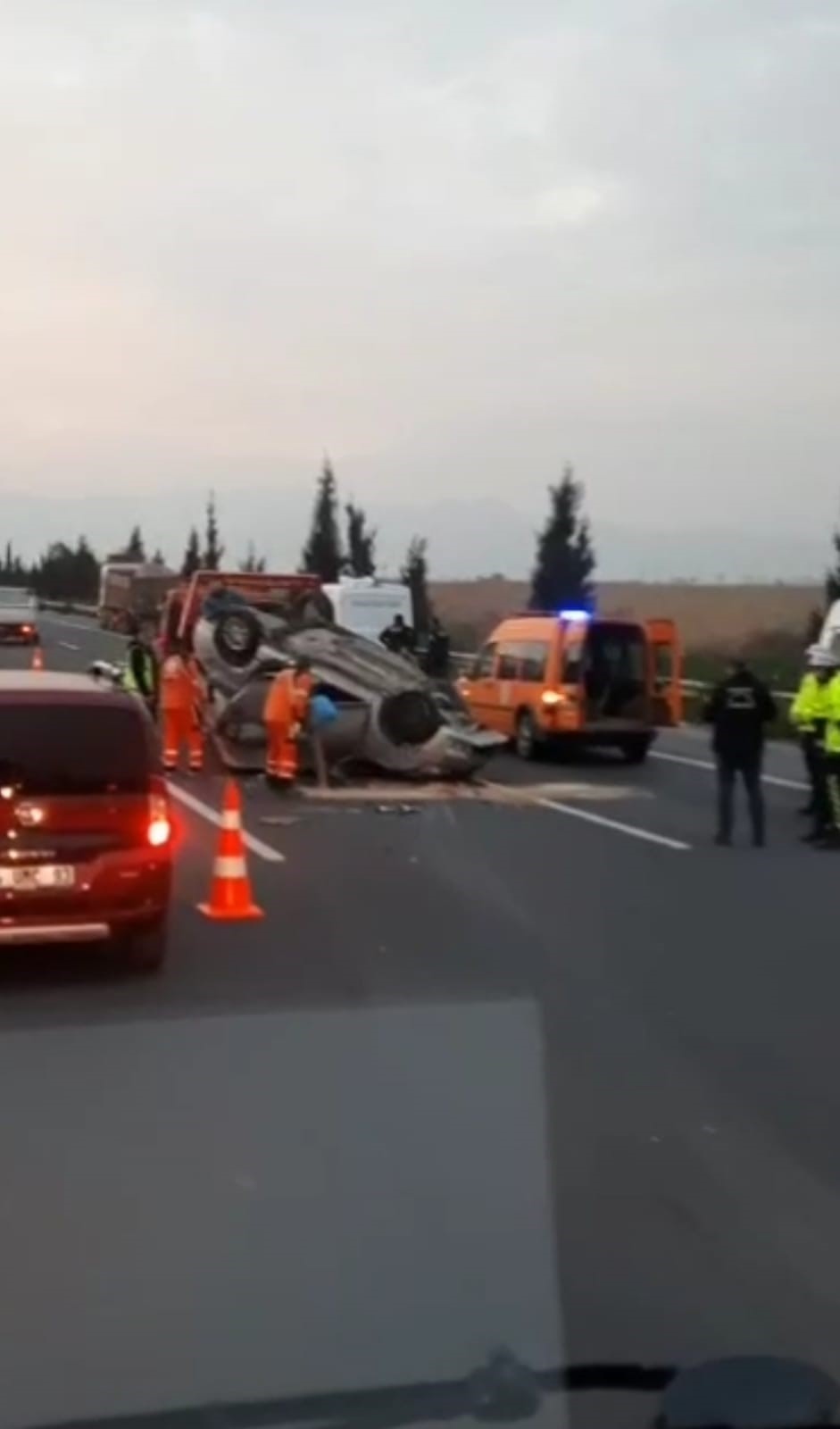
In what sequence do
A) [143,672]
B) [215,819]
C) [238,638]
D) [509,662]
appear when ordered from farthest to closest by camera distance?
[509,662]
[143,672]
[238,638]
[215,819]

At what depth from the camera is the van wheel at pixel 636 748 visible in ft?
96.7

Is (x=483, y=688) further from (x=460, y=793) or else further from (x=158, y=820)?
(x=158, y=820)

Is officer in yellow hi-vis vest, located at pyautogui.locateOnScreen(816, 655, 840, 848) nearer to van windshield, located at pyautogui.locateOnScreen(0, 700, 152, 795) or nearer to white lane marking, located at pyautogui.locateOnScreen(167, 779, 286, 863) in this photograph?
white lane marking, located at pyautogui.locateOnScreen(167, 779, 286, 863)

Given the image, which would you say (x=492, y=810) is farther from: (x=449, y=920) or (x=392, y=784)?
(x=449, y=920)

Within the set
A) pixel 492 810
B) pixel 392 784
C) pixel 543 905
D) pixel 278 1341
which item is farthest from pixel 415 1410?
pixel 392 784

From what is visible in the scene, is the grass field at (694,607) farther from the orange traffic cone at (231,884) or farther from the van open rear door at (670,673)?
the orange traffic cone at (231,884)

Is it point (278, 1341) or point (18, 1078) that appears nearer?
point (278, 1341)

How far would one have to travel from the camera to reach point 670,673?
104ft

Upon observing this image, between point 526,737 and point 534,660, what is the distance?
1.00 m

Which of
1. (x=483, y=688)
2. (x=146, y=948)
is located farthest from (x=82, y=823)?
(x=483, y=688)

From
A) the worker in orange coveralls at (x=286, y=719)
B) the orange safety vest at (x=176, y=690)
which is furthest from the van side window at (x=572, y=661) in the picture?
the worker in orange coveralls at (x=286, y=719)

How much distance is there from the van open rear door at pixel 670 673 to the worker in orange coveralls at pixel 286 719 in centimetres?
644

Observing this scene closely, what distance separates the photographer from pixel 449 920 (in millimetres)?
14898

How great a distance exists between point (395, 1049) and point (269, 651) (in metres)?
17.0
